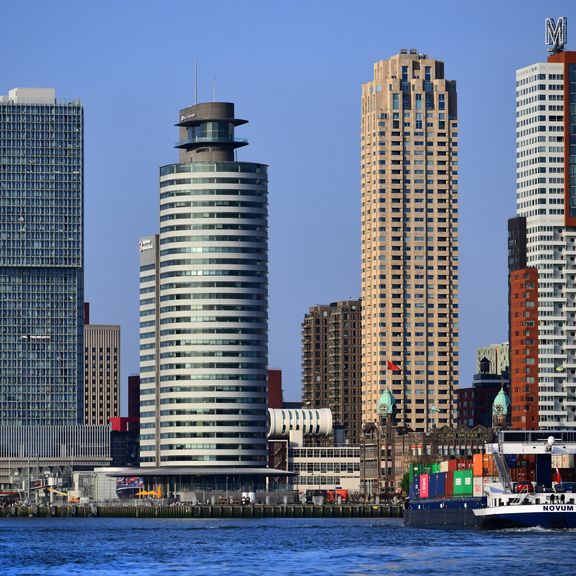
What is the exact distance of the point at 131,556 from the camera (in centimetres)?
19975

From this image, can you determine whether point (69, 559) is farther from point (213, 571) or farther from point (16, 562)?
point (213, 571)

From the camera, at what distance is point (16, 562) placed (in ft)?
636

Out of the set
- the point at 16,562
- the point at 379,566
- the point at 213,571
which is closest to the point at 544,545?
the point at 379,566

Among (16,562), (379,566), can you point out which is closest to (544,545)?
(379,566)

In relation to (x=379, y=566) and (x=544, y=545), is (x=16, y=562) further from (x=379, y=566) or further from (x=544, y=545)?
(x=544, y=545)

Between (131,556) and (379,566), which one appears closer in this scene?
(379,566)

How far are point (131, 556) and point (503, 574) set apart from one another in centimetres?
4751

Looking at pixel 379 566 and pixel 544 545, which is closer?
pixel 379 566

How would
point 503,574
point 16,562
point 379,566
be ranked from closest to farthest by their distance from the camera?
point 503,574 → point 379,566 → point 16,562

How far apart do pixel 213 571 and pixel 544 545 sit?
128 feet

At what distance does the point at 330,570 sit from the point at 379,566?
5552 mm

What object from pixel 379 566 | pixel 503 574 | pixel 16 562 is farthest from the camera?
pixel 16 562

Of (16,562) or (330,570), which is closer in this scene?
(330,570)

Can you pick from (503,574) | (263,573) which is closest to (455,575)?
(503,574)
